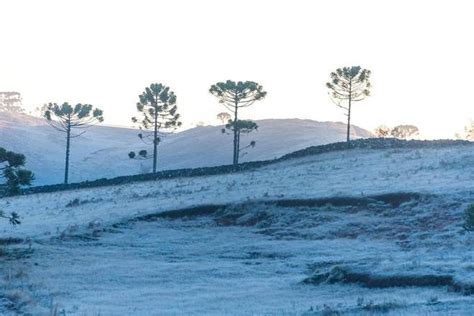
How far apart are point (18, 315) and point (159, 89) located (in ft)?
199

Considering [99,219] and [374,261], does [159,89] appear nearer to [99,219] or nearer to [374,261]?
[99,219]

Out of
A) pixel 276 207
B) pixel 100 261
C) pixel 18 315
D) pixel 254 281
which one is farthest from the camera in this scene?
pixel 276 207

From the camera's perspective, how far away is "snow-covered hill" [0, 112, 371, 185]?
121m

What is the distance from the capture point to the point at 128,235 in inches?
1570

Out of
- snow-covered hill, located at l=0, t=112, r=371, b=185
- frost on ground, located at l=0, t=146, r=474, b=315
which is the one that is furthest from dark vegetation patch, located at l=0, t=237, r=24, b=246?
snow-covered hill, located at l=0, t=112, r=371, b=185

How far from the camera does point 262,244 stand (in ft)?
118

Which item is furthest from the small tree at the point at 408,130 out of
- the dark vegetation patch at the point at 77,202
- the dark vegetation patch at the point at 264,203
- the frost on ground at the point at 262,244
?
the dark vegetation patch at the point at 264,203

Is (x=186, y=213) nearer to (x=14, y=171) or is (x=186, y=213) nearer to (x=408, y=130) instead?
(x=14, y=171)

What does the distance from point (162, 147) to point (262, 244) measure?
358 ft

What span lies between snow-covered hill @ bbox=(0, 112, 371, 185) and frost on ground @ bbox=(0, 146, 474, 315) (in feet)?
193

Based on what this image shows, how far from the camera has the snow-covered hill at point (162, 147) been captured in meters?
121

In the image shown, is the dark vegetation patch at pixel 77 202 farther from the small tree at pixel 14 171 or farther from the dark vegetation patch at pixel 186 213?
the small tree at pixel 14 171

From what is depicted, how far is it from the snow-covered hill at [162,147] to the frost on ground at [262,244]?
58.7 metres

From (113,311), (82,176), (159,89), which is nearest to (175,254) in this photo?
(113,311)
